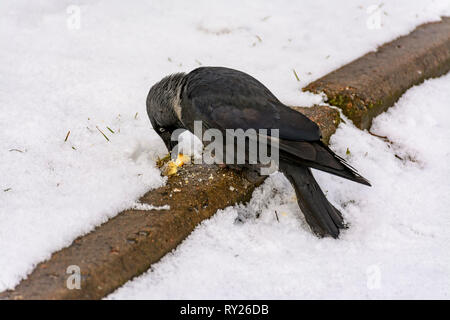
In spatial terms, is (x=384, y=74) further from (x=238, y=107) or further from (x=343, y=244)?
(x=343, y=244)

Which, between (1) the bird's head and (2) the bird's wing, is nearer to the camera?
(2) the bird's wing

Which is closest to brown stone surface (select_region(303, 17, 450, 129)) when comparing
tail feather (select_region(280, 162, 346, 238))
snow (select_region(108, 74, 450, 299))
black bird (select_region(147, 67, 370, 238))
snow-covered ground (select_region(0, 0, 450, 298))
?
snow-covered ground (select_region(0, 0, 450, 298))

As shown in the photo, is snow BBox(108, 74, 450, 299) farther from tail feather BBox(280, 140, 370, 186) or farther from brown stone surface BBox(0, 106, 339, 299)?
tail feather BBox(280, 140, 370, 186)

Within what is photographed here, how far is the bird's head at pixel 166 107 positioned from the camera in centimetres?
316

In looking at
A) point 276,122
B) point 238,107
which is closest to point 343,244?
point 276,122

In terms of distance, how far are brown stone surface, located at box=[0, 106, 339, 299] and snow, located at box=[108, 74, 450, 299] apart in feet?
0.20

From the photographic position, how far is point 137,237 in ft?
7.60

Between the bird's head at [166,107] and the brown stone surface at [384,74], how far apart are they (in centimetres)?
111

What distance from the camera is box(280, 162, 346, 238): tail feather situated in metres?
2.65

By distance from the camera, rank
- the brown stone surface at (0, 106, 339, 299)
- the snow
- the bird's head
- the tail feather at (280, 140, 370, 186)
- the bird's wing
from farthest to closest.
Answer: the bird's head, the bird's wing, the tail feather at (280, 140, 370, 186), the snow, the brown stone surface at (0, 106, 339, 299)

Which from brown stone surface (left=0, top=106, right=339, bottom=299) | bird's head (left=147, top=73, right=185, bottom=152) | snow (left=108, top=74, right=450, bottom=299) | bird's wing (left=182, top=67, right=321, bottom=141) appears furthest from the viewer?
bird's head (left=147, top=73, right=185, bottom=152)

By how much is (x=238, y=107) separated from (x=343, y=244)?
3.08ft
